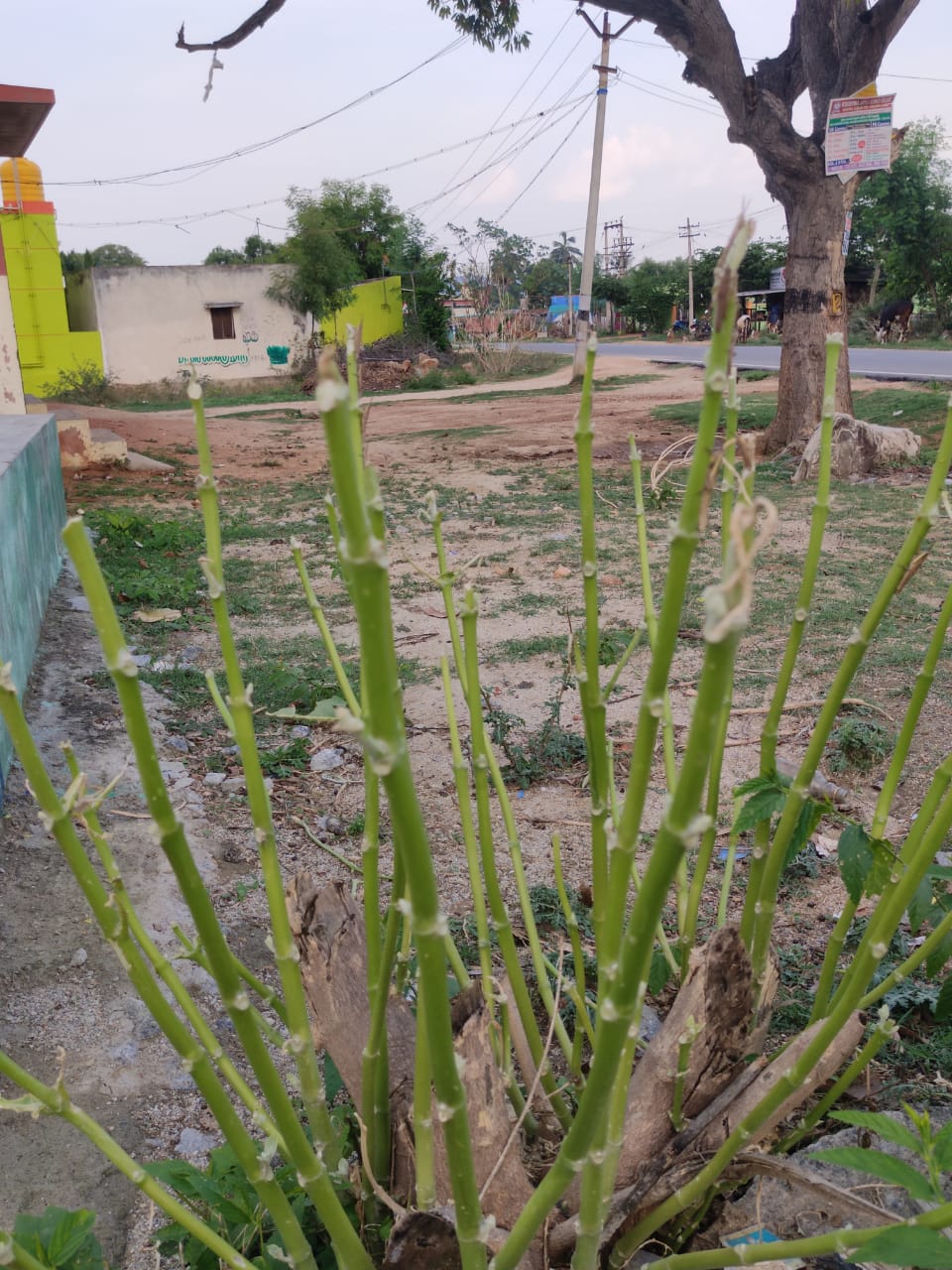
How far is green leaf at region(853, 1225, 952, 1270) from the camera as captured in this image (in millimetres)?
697

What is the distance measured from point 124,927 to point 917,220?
31095 millimetres

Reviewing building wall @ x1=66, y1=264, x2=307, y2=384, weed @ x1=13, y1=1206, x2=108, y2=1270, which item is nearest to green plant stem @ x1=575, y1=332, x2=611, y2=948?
weed @ x1=13, y1=1206, x2=108, y2=1270

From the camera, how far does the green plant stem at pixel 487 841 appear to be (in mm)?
1037

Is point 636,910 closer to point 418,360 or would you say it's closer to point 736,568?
point 736,568

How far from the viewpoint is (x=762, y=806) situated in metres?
1.19

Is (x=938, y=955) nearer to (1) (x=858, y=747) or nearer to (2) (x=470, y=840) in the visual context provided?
(2) (x=470, y=840)

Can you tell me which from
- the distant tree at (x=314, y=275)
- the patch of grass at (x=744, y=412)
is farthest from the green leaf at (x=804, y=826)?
the distant tree at (x=314, y=275)

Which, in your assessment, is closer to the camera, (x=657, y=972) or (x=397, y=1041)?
(x=397, y=1041)

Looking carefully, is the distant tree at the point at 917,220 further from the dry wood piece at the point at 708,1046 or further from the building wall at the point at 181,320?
the dry wood piece at the point at 708,1046

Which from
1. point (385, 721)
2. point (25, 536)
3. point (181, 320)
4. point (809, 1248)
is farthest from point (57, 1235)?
point (181, 320)

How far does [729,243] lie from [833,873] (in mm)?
2344

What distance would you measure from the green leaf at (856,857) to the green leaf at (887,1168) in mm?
375

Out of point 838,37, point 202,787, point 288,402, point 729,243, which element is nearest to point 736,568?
point 729,243

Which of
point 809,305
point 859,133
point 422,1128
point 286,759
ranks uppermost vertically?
point 859,133
